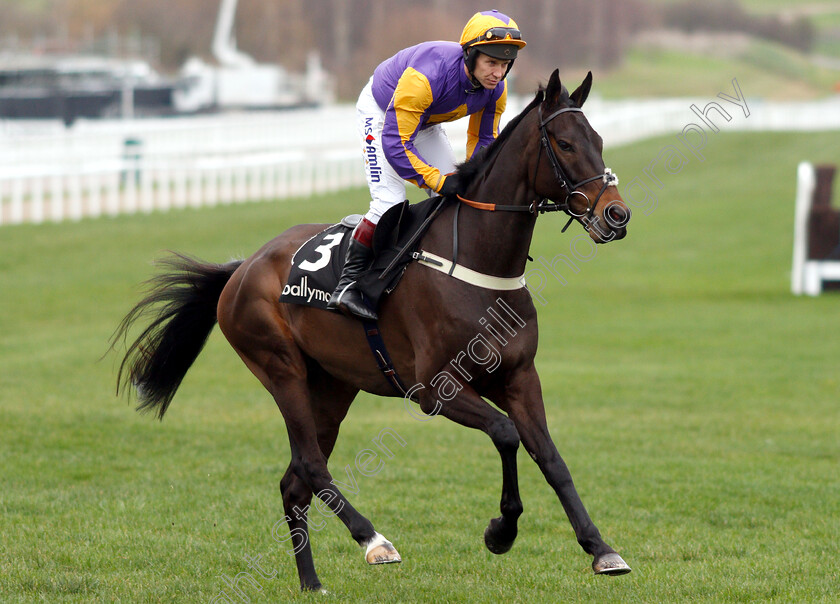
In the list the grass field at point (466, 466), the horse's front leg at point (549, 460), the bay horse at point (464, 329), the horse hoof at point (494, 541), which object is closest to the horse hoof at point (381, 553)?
the bay horse at point (464, 329)

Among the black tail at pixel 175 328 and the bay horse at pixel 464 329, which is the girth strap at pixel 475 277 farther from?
the black tail at pixel 175 328

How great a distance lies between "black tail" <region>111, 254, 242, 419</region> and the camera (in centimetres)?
602

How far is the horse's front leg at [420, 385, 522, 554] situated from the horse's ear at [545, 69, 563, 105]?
123 centimetres

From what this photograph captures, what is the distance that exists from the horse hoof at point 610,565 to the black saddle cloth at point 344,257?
1532 millimetres

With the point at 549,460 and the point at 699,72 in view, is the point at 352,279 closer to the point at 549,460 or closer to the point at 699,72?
the point at 549,460

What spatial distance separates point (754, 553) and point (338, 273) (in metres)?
2.47

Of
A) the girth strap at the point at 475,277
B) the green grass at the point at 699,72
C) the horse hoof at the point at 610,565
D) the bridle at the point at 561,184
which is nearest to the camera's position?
the horse hoof at the point at 610,565

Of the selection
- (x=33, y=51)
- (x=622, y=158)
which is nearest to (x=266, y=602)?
(x=622, y=158)

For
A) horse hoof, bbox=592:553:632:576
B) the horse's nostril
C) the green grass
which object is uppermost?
the horse's nostril

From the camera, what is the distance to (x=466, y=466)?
762 centimetres

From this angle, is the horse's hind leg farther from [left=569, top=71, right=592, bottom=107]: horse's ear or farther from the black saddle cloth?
[left=569, top=71, right=592, bottom=107]: horse's ear

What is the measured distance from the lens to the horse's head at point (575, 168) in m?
4.25

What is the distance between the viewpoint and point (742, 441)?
8562 mm

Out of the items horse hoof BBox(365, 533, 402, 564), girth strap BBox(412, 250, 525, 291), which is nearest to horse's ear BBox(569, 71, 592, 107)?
girth strap BBox(412, 250, 525, 291)
